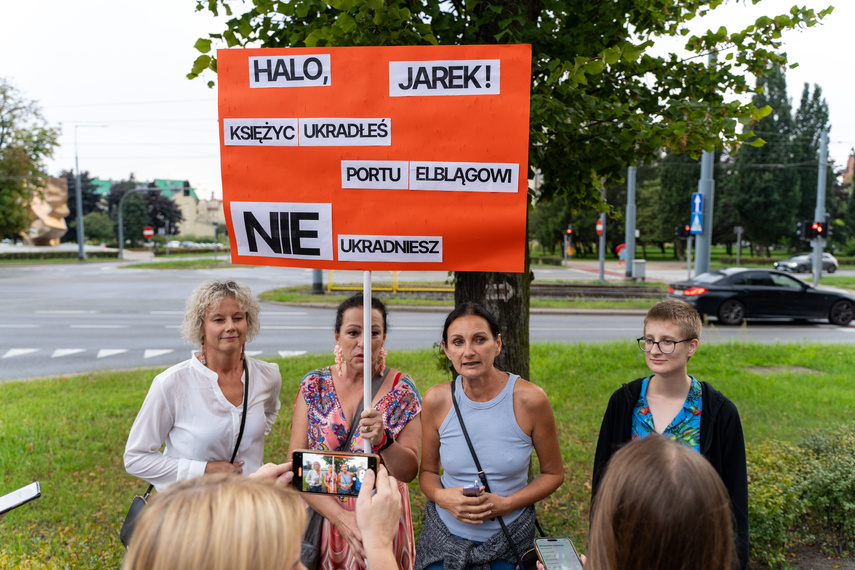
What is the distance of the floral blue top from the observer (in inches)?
104

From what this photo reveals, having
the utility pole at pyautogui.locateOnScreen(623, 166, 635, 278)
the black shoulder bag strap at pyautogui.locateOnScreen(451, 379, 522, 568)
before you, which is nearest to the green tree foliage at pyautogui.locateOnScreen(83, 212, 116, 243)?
the utility pole at pyautogui.locateOnScreen(623, 166, 635, 278)

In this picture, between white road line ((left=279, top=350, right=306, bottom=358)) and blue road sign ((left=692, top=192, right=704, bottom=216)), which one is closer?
white road line ((left=279, top=350, right=306, bottom=358))

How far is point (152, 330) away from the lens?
1439cm

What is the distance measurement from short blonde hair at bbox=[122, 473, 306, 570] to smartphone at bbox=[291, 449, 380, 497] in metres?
0.90

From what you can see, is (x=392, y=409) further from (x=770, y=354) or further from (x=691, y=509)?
(x=770, y=354)

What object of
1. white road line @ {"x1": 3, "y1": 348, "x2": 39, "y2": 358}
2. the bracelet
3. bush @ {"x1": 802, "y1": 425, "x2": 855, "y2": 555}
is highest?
the bracelet

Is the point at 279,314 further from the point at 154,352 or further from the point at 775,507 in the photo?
the point at 775,507

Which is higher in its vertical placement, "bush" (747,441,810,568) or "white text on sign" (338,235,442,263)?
"white text on sign" (338,235,442,263)

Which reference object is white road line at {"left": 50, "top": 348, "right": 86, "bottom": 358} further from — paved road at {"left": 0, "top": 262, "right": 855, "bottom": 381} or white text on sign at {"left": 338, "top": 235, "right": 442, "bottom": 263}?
white text on sign at {"left": 338, "top": 235, "right": 442, "bottom": 263}

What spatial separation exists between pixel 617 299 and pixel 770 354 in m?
12.4

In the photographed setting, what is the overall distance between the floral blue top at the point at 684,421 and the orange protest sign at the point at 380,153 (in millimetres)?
835

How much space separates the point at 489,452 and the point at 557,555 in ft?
2.39

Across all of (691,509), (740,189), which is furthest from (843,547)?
(740,189)

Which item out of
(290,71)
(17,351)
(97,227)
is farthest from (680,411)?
(97,227)
